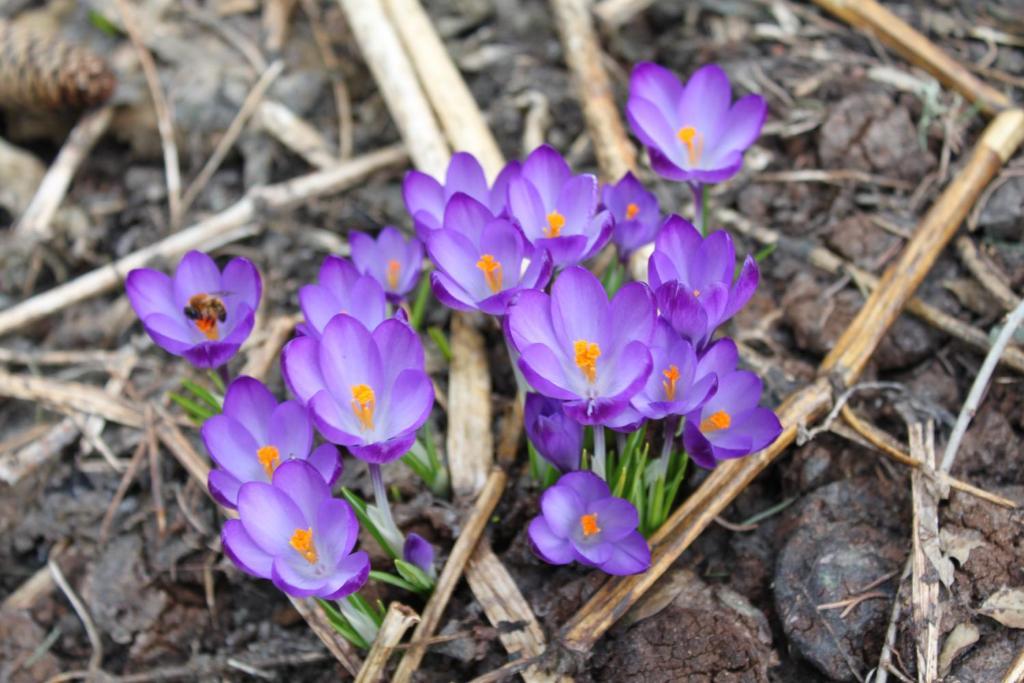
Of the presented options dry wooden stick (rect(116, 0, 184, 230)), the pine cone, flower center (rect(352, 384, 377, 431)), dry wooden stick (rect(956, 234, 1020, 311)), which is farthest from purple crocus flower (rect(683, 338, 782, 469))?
the pine cone

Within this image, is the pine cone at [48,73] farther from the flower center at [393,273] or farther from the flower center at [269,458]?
the flower center at [269,458]

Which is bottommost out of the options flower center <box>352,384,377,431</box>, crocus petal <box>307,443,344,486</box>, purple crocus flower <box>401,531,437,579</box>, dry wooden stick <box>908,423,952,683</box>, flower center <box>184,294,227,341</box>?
dry wooden stick <box>908,423,952,683</box>

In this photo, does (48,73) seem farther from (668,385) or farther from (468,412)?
(668,385)

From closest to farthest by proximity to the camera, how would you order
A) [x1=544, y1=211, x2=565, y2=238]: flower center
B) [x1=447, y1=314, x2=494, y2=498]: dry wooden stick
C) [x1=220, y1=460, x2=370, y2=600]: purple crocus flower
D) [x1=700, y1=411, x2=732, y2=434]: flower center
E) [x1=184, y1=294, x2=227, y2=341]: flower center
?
[x1=220, y1=460, x2=370, y2=600]: purple crocus flower, [x1=700, y1=411, x2=732, y2=434]: flower center, [x1=544, y1=211, x2=565, y2=238]: flower center, [x1=184, y1=294, x2=227, y2=341]: flower center, [x1=447, y1=314, x2=494, y2=498]: dry wooden stick

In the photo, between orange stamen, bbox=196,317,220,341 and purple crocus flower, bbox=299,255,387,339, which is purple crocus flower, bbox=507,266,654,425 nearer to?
purple crocus flower, bbox=299,255,387,339

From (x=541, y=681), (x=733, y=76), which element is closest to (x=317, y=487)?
(x=541, y=681)

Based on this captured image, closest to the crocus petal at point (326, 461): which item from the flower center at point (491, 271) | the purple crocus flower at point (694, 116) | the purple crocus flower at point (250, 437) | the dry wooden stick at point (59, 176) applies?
the purple crocus flower at point (250, 437)

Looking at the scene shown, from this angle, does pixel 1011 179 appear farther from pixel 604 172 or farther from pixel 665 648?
pixel 665 648

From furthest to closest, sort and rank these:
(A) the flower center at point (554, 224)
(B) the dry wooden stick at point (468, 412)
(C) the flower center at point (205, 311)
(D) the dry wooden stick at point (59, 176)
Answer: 1. (D) the dry wooden stick at point (59, 176)
2. (B) the dry wooden stick at point (468, 412)
3. (C) the flower center at point (205, 311)
4. (A) the flower center at point (554, 224)

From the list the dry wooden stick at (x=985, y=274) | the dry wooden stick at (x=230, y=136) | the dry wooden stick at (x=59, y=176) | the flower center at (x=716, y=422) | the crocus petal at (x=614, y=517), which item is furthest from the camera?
the dry wooden stick at (x=230, y=136)
